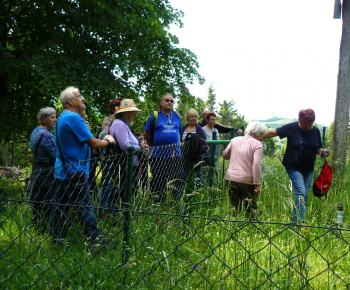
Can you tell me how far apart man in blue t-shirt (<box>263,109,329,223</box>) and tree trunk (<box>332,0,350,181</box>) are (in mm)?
1466

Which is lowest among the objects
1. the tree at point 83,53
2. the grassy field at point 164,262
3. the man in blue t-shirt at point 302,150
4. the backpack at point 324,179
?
the grassy field at point 164,262

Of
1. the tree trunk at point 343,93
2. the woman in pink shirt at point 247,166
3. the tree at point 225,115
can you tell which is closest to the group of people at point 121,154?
the woman in pink shirt at point 247,166

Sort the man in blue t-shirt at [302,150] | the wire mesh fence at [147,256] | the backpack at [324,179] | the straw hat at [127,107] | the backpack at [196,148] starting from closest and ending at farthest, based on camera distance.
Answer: the wire mesh fence at [147,256] < the straw hat at [127,107] < the backpack at [196,148] < the man in blue t-shirt at [302,150] < the backpack at [324,179]

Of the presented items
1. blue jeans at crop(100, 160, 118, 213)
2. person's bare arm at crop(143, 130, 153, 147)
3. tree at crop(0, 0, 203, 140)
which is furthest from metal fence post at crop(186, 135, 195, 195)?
tree at crop(0, 0, 203, 140)

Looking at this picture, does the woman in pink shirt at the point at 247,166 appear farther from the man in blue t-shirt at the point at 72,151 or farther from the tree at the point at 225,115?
the tree at the point at 225,115

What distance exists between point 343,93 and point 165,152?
354cm

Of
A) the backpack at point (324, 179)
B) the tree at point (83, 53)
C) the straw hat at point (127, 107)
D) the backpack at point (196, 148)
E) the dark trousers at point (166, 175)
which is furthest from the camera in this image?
the tree at point (83, 53)

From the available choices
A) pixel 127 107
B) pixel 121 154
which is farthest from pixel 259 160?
pixel 121 154

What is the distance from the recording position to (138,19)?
Result: 945cm

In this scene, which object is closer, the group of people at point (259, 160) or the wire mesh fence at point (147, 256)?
the wire mesh fence at point (147, 256)

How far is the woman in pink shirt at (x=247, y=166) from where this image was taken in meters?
4.31

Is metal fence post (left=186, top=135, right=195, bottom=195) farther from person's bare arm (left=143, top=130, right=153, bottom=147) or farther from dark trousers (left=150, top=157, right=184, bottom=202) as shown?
person's bare arm (left=143, top=130, right=153, bottom=147)

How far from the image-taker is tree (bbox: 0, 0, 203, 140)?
28.1 ft

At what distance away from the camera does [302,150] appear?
4992 mm
